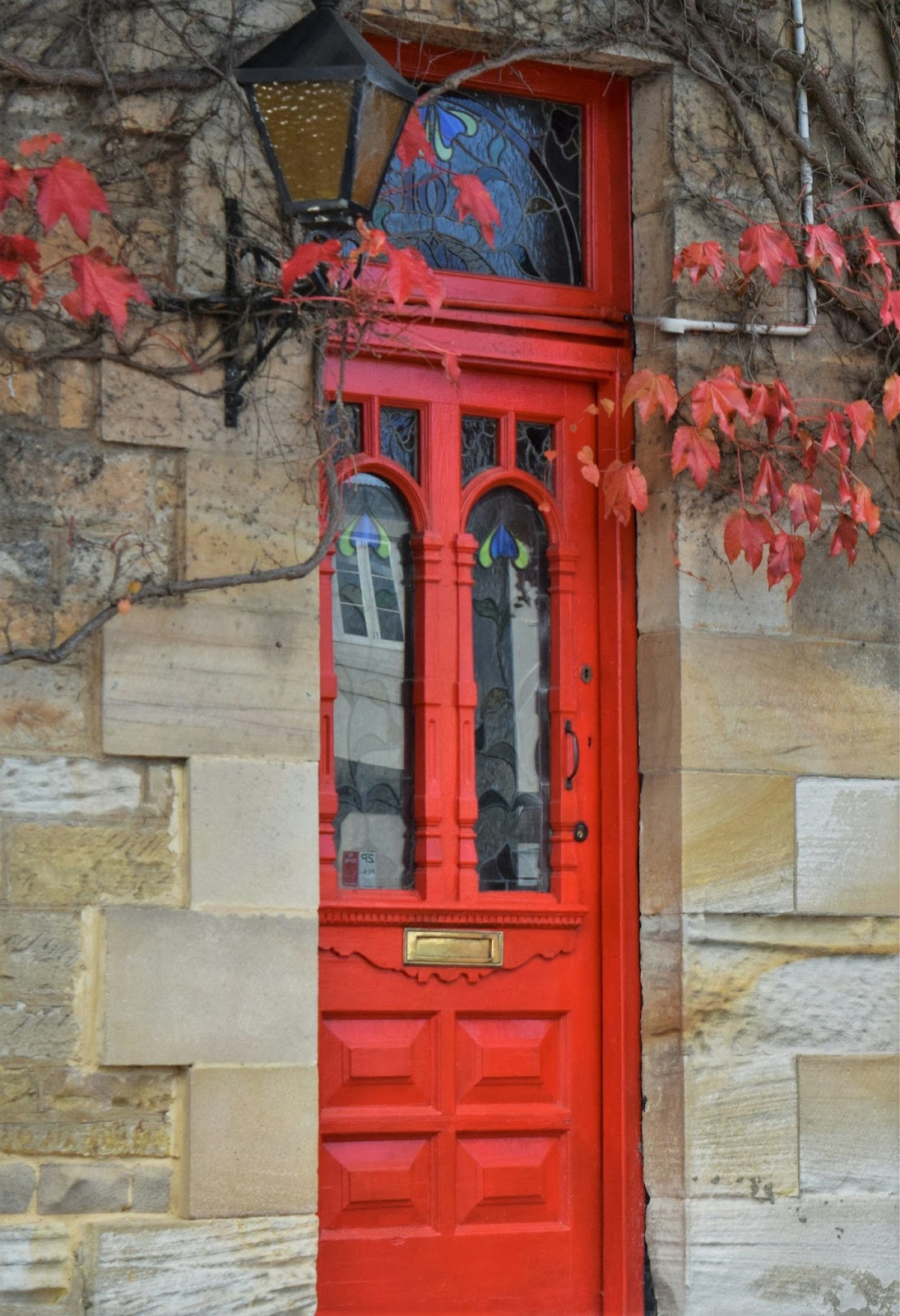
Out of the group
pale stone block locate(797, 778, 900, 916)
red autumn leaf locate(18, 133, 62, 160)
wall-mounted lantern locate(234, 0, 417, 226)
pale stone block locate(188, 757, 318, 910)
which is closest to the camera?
wall-mounted lantern locate(234, 0, 417, 226)

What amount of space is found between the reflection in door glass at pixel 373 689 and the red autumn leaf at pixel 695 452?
70 centimetres

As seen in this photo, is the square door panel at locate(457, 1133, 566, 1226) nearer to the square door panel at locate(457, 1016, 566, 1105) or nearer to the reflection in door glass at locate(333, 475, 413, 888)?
the square door panel at locate(457, 1016, 566, 1105)

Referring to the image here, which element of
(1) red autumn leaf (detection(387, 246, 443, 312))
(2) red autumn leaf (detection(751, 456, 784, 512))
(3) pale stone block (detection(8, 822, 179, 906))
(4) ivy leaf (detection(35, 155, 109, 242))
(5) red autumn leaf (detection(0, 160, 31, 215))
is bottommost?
(3) pale stone block (detection(8, 822, 179, 906))

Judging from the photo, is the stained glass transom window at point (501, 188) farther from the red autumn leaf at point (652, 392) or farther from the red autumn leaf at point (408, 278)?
the red autumn leaf at point (408, 278)

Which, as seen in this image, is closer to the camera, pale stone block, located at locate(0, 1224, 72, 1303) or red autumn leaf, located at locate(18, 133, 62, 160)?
pale stone block, located at locate(0, 1224, 72, 1303)

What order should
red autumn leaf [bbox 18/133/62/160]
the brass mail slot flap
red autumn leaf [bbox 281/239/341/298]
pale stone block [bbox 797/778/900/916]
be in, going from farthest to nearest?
1. pale stone block [bbox 797/778/900/916]
2. the brass mail slot flap
3. red autumn leaf [bbox 18/133/62/160]
4. red autumn leaf [bbox 281/239/341/298]

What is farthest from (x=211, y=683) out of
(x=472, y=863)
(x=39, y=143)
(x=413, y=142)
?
(x=413, y=142)

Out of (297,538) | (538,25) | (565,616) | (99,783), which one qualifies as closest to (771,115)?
(538,25)

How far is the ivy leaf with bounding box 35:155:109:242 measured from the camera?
3996 millimetres

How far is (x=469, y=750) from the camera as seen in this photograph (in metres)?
4.89

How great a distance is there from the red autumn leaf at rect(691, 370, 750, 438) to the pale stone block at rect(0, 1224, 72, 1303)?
2.34 meters

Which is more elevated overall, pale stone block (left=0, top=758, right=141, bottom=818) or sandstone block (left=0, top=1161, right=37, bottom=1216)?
pale stone block (left=0, top=758, right=141, bottom=818)

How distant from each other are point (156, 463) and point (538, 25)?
152cm

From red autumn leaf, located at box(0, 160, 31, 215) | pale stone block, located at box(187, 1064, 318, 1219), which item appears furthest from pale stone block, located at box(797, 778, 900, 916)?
red autumn leaf, located at box(0, 160, 31, 215)
